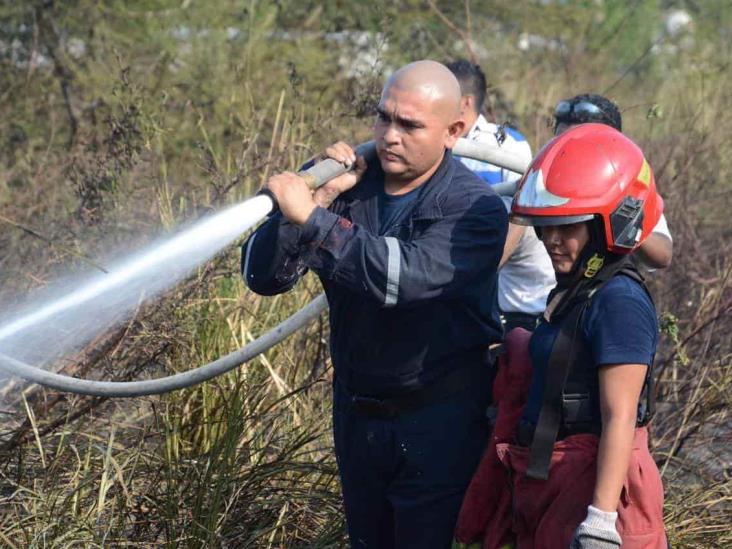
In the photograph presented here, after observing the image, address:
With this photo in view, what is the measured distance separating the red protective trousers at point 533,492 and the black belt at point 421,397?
135mm

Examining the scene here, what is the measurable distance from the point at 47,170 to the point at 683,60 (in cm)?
631

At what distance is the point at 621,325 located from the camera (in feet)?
9.61

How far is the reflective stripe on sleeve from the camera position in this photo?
313cm

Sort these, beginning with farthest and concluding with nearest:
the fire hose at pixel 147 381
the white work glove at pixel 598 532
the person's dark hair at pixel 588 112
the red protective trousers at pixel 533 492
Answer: the person's dark hair at pixel 588 112 < the fire hose at pixel 147 381 < the red protective trousers at pixel 533 492 < the white work glove at pixel 598 532

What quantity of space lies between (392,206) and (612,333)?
0.86m

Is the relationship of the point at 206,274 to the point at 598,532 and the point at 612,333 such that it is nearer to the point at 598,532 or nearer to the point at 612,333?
the point at 612,333

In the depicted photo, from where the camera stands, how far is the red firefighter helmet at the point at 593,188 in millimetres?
3057

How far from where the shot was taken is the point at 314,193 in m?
3.49

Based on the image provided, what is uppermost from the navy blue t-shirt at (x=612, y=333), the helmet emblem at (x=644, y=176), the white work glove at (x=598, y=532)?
the helmet emblem at (x=644, y=176)

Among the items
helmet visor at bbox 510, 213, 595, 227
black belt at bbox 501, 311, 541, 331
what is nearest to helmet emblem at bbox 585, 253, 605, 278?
helmet visor at bbox 510, 213, 595, 227

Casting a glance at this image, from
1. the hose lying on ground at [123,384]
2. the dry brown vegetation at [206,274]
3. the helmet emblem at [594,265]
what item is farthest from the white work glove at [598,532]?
the dry brown vegetation at [206,274]

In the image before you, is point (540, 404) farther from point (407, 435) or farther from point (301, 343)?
point (301, 343)

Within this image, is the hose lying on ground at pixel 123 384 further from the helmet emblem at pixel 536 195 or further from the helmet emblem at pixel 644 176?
the helmet emblem at pixel 644 176

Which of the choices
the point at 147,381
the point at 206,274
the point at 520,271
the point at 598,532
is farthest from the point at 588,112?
the point at 598,532
